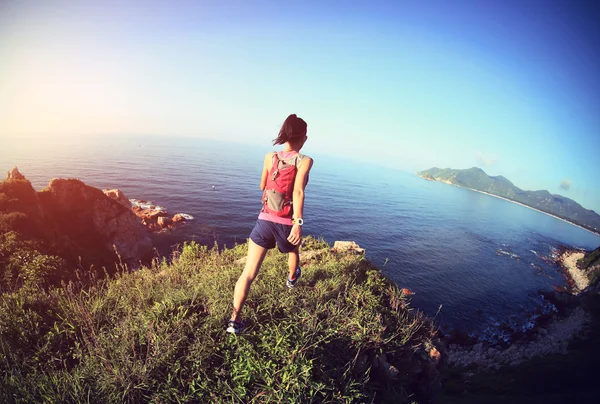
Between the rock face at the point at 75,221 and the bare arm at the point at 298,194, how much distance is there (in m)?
22.0

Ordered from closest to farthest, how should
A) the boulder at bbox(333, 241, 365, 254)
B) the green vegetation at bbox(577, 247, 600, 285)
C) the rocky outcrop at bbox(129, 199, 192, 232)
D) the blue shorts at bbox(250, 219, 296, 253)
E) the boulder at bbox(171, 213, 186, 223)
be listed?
the blue shorts at bbox(250, 219, 296, 253) → the boulder at bbox(333, 241, 365, 254) → the rocky outcrop at bbox(129, 199, 192, 232) → the boulder at bbox(171, 213, 186, 223) → the green vegetation at bbox(577, 247, 600, 285)

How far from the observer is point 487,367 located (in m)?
19.4

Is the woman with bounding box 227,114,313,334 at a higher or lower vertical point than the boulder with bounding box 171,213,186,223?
higher

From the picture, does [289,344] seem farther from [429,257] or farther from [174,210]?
[429,257]

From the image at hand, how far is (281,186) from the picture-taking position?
11.0 feet

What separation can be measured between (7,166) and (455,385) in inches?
3472

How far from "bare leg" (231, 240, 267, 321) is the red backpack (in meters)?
0.62

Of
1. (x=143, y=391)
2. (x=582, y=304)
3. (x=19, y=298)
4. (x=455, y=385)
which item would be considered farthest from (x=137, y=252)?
(x=582, y=304)

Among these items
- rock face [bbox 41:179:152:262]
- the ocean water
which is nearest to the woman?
the ocean water

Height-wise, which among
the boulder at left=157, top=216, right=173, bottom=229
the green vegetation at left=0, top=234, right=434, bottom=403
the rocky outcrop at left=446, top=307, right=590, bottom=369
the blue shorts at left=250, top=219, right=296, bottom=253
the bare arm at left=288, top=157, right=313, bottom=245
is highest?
the bare arm at left=288, top=157, right=313, bottom=245

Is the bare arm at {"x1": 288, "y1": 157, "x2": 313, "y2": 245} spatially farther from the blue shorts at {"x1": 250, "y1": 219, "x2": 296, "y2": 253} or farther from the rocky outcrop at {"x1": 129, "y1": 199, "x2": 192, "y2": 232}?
the rocky outcrop at {"x1": 129, "y1": 199, "x2": 192, "y2": 232}

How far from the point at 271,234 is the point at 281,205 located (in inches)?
19.1

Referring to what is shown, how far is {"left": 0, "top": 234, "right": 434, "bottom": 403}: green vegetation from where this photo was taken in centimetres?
265

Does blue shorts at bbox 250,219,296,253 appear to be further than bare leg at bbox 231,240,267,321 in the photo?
Yes
